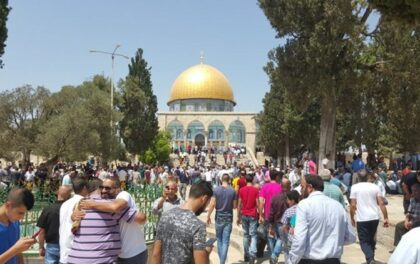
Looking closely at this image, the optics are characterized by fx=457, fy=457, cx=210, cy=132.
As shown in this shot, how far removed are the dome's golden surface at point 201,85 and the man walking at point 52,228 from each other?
2581 inches

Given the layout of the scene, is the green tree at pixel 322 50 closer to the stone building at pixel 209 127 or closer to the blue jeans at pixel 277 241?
the blue jeans at pixel 277 241

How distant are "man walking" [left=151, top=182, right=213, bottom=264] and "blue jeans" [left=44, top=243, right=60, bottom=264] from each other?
2.43 meters

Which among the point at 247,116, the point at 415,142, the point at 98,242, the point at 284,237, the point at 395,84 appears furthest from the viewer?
the point at 247,116

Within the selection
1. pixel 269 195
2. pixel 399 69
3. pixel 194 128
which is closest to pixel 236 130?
pixel 194 128

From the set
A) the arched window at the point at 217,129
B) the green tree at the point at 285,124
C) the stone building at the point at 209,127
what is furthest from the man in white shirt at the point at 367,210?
the arched window at the point at 217,129

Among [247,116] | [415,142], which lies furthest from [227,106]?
[415,142]

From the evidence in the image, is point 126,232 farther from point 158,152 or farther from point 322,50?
point 158,152

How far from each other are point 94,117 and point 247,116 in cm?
4183

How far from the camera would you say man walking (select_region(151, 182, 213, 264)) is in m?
3.32

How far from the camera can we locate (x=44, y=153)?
901 inches

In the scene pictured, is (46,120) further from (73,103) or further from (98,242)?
(98,242)

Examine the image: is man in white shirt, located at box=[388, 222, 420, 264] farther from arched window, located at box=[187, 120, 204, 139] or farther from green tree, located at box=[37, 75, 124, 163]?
arched window, located at box=[187, 120, 204, 139]

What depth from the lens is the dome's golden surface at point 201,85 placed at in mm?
71062

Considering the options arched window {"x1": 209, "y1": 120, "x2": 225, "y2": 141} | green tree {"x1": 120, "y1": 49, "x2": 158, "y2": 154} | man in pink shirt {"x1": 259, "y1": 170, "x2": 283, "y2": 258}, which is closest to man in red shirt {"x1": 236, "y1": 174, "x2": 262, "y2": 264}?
man in pink shirt {"x1": 259, "y1": 170, "x2": 283, "y2": 258}
